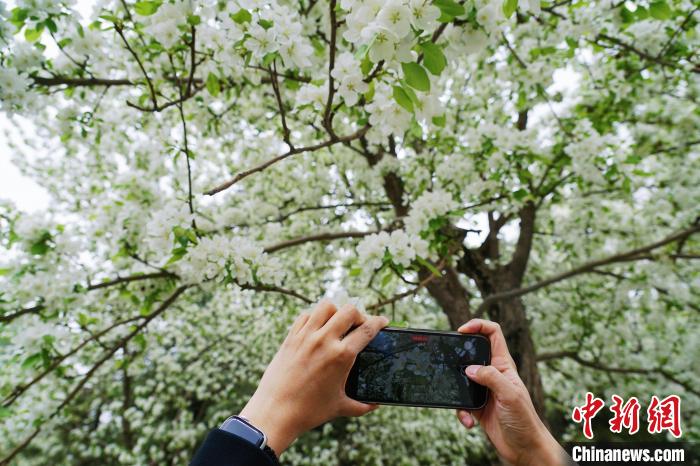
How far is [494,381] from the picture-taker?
3.65ft

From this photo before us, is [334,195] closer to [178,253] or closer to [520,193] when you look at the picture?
[520,193]

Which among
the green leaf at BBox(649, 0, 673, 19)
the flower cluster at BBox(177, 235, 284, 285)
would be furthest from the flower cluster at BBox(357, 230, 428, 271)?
the green leaf at BBox(649, 0, 673, 19)

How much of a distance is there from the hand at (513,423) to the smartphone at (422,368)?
0.06 metres

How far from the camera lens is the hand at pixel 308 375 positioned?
90 centimetres

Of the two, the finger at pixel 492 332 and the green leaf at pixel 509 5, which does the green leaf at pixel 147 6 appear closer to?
the green leaf at pixel 509 5

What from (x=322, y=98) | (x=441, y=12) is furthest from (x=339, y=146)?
(x=441, y=12)

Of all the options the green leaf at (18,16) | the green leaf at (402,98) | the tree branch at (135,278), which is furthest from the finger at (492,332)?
the green leaf at (18,16)

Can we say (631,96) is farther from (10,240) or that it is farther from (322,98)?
(10,240)

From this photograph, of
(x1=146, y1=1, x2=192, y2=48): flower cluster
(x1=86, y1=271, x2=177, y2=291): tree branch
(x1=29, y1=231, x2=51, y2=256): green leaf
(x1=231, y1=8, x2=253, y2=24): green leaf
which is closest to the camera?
(x1=231, y1=8, x2=253, y2=24): green leaf

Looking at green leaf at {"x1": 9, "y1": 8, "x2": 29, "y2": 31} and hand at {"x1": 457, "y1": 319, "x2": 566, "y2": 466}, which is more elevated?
green leaf at {"x1": 9, "y1": 8, "x2": 29, "y2": 31}

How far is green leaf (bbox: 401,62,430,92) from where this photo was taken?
1.31 m

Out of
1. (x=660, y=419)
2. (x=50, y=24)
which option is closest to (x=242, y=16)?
(x=50, y=24)

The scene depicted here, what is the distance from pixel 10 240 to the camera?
2891 mm

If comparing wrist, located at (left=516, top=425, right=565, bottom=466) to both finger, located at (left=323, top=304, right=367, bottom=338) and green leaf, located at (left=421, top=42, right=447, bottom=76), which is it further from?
green leaf, located at (left=421, top=42, right=447, bottom=76)
